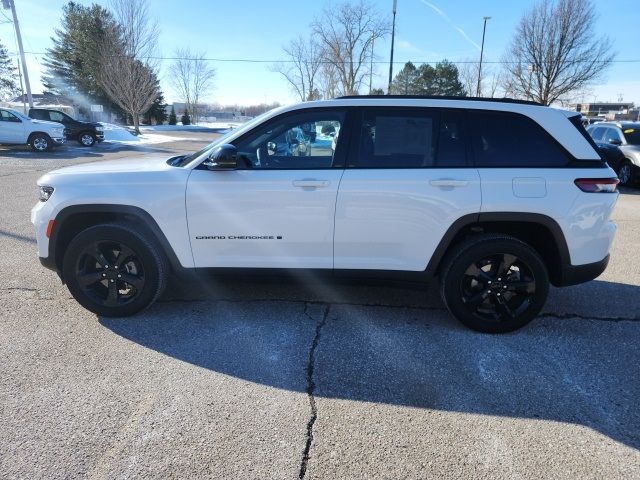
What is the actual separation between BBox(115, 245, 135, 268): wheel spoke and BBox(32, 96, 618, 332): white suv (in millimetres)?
11

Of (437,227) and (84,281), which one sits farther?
(84,281)

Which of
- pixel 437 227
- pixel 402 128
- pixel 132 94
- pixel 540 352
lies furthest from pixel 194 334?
pixel 132 94

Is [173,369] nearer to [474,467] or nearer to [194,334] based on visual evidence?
[194,334]

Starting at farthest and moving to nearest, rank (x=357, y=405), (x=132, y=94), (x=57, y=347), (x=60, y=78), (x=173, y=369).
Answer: (x=60, y=78) < (x=132, y=94) < (x=57, y=347) < (x=173, y=369) < (x=357, y=405)

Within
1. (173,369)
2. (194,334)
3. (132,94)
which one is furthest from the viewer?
(132,94)

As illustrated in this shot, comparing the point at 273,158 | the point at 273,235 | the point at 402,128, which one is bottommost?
the point at 273,235

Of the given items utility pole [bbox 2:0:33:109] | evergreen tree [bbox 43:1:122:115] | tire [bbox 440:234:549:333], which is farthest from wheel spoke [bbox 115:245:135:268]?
evergreen tree [bbox 43:1:122:115]

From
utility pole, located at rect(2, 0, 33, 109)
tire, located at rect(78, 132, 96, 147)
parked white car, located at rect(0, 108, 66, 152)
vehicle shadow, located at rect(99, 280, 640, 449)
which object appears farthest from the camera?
utility pole, located at rect(2, 0, 33, 109)

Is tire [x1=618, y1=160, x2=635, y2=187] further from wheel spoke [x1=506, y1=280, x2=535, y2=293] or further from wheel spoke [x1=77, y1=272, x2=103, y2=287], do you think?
wheel spoke [x1=77, y1=272, x2=103, y2=287]

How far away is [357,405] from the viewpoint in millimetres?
2650

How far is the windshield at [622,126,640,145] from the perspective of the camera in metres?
11.5

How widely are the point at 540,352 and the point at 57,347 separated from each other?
140 inches

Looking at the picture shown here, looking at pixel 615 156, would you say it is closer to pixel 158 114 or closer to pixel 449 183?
pixel 449 183

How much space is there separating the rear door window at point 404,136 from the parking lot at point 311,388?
1.35 meters
